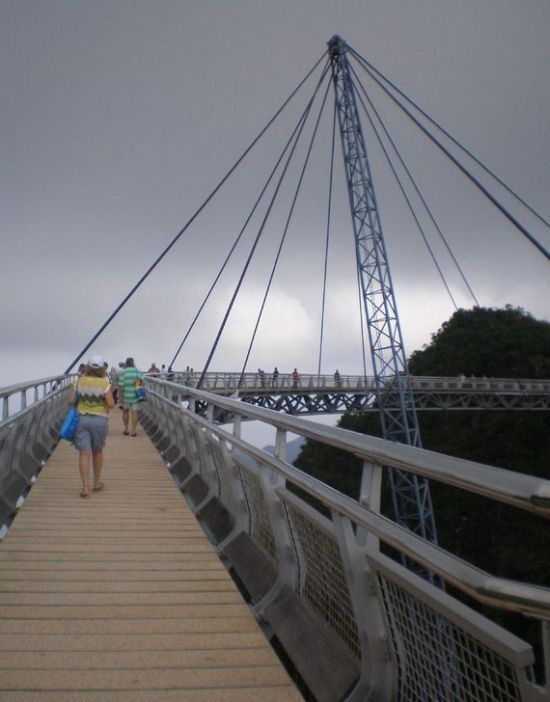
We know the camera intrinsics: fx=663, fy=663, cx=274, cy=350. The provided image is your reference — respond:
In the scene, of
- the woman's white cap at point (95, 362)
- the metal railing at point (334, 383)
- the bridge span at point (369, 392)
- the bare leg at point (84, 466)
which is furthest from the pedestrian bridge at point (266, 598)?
the bridge span at point (369, 392)

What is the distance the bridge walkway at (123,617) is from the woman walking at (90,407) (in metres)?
0.85

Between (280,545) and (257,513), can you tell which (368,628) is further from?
(257,513)

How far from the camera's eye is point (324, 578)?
355 cm

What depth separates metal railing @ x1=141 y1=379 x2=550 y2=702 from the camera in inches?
71.7

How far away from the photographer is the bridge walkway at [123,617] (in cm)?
316

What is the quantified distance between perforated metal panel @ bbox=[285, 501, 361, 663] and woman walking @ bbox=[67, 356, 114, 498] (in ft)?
14.3

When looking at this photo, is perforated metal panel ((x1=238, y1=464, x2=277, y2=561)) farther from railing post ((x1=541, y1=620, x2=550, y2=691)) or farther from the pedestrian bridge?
railing post ((x1=541, y1=620, x2=550, y2=691))

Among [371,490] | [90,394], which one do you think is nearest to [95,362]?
[90,394]

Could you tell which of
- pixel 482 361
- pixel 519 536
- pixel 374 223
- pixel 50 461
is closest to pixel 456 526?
pixel 519 536

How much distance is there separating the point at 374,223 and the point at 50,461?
4276 cm

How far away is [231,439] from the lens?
5629 millimetres

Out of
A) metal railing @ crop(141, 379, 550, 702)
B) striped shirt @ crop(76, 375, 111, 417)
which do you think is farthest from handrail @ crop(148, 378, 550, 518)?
striped shirt @ crop(76, 375, 111, 417)

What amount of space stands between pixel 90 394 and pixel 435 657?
610 cm

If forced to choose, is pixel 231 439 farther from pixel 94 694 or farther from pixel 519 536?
pixel 519 536
